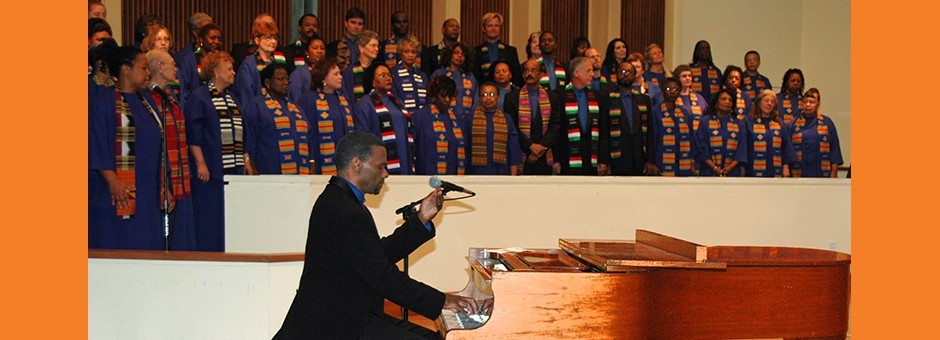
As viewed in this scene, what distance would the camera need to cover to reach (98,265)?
4926mm

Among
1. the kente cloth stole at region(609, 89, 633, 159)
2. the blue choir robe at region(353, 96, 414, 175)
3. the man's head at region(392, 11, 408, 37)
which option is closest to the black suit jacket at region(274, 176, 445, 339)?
the blue choir robe at region(353, 96, 414, 175)

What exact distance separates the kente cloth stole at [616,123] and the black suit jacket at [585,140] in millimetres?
33

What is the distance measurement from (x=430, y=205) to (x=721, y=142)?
19.7 ft

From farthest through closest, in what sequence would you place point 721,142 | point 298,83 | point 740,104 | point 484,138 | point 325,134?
point 740,104
point 721,142
point 484,138
point 298,83
point 325,134

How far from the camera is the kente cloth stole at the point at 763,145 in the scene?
9.84m

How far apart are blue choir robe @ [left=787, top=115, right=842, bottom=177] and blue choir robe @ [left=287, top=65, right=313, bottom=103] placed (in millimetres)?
4535

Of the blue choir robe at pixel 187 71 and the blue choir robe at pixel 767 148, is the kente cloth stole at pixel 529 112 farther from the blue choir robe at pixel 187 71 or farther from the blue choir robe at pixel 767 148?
the blue choir robe at pixel 187 71

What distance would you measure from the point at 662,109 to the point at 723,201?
204cm

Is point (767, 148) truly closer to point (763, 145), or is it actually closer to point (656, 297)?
point (763, 145)

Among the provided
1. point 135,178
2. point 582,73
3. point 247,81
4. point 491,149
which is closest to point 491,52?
point 582,73

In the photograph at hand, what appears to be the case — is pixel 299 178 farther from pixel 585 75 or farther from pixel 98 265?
pixel 585 75

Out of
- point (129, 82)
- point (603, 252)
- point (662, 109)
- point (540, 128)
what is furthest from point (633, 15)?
point (603, 252)

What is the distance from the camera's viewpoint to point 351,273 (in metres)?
3.88

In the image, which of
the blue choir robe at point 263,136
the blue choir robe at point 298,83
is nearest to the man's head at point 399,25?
the blue choir robe at point 298,83
